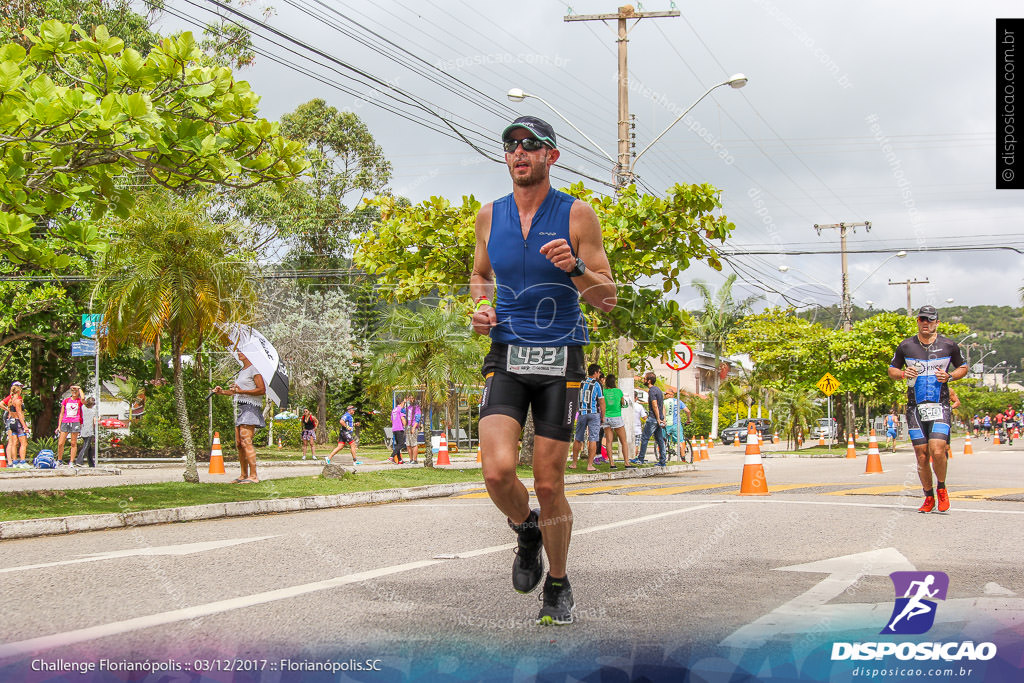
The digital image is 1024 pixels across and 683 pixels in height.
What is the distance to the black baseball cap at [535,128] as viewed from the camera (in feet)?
14.2

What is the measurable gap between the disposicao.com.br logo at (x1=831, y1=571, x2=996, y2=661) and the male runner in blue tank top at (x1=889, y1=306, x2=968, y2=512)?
14.5 ft

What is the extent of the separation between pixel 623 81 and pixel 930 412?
51.7 feet

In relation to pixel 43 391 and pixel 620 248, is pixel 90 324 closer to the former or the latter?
pixel 43 391

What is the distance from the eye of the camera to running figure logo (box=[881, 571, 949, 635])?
409 centimetres

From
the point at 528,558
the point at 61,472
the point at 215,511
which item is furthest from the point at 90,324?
the point at 528,558

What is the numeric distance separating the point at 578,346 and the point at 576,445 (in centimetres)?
1582

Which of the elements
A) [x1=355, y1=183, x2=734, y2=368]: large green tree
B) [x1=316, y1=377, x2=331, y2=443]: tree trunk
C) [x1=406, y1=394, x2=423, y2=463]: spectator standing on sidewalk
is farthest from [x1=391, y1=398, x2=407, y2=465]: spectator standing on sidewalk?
[x1=316, y1=377, x2=331, y2=443]: tree trunk

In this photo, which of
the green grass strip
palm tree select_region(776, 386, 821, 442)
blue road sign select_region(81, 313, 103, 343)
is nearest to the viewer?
the green grass strip

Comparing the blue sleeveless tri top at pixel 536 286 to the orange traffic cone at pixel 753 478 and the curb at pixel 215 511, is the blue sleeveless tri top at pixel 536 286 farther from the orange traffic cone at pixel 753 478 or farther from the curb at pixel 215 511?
the orange traffic cone at pixel 753 478

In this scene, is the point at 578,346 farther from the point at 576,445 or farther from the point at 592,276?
the point at 576,445

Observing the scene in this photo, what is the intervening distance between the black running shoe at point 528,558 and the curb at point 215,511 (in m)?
5.86

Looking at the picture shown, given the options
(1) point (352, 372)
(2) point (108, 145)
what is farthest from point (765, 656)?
(1) point (352, 372)

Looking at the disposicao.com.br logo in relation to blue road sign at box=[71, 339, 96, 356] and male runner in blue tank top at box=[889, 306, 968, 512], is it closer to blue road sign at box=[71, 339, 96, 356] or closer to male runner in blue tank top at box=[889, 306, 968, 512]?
male runner in blue tank top at box=[889, 306, 968, 512]

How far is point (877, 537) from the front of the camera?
7.25 m
